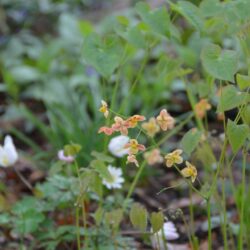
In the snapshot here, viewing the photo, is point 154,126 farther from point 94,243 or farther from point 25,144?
point 25,144

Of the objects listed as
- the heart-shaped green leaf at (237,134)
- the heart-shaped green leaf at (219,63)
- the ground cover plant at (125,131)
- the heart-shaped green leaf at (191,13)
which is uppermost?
the heart-shaped green leaf at (191,13)

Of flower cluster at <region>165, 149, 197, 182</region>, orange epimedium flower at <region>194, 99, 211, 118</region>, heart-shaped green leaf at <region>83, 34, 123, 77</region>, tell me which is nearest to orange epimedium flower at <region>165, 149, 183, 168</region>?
flower cluster at <region>165, 149, 197, 182</region>

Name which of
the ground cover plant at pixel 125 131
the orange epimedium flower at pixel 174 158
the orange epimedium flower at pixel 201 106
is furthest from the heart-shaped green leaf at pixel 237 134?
the orange epimedium flower at pixel 201 106

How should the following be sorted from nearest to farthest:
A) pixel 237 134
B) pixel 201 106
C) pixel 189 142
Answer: pixel 237 134, pixel 189 142, pixel 201 106

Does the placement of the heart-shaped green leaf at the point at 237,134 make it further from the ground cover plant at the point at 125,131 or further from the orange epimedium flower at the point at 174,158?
the orange epimedium flower at the point at 174,158

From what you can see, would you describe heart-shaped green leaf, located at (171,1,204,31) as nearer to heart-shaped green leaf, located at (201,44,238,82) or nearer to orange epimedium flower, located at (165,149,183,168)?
heart-shaped green leaf, located at (201,44,238,82)

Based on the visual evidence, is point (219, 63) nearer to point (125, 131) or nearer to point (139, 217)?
point (125, 131)

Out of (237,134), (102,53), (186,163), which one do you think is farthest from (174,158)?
(102,53)
